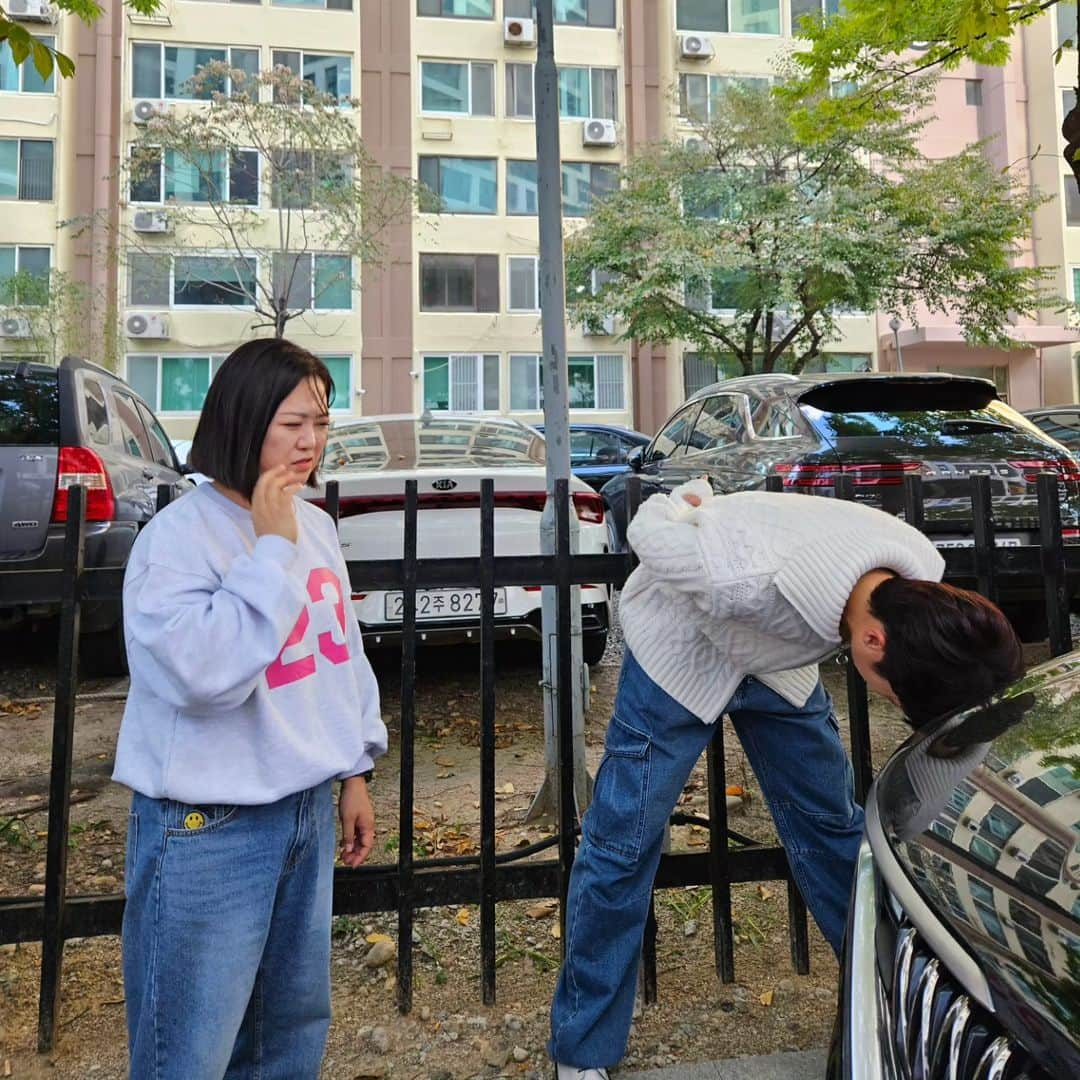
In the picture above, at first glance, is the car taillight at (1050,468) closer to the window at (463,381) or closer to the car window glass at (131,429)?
the car window glass at (131,429)

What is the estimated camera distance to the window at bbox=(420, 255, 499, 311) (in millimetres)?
24016

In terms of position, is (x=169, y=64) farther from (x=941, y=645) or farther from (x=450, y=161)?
(x=941, y=645)

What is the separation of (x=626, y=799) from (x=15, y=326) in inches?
947

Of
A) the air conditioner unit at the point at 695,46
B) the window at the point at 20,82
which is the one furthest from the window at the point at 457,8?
the window at the point at 20,82

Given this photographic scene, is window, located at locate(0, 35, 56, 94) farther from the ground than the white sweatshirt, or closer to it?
farther from the ground

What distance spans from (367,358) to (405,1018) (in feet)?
73.6

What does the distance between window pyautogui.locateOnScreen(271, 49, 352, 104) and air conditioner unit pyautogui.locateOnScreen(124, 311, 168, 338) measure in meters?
7.33

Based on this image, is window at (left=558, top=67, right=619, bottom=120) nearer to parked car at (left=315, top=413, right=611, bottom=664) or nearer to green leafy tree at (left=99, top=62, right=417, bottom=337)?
green leafy tree at (left=99, top=62, right=417, bottom=337)

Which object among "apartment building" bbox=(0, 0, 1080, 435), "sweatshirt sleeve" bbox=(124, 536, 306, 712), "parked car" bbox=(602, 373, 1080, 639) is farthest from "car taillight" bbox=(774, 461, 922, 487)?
"apartment building" bbox=(0, 0, 1080, 435)

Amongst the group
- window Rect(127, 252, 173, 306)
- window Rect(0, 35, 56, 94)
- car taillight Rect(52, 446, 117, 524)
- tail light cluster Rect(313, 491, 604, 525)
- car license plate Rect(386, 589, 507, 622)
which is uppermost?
window Rect(0, 35, 56, 94)

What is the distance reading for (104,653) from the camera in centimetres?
518

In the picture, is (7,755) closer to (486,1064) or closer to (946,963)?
(486,1064)

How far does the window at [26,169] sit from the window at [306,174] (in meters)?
6.45

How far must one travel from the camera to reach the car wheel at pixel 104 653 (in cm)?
509
